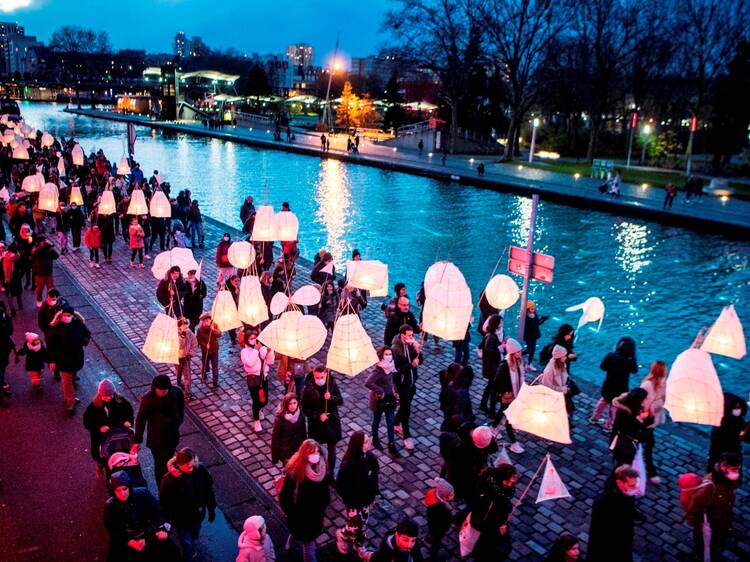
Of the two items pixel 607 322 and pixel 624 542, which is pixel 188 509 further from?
pixel 607 322

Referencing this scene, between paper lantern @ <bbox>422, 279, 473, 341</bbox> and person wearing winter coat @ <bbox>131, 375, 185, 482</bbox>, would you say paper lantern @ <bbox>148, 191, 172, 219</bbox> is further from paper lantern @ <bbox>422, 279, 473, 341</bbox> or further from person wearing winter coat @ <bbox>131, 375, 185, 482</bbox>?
person wearing winter coat @ <bbox>131, 375, 185, 482</bbox>

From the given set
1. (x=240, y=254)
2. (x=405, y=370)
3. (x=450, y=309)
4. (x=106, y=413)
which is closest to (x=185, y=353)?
(x=106, y=413)

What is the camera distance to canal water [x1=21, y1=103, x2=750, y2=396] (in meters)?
14.8

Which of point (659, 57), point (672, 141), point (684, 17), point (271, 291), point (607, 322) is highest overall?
point (684, 17)

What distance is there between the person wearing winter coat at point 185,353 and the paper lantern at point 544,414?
4.95 m

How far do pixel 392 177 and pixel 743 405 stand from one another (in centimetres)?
3298

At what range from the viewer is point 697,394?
6855mm

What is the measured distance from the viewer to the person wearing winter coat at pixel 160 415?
6.69 m


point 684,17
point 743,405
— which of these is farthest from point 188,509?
point 684,17

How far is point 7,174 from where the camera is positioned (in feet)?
97.0

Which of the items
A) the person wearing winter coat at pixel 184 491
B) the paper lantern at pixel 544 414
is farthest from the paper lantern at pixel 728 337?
the person wearing winter coat at pixel 184 491

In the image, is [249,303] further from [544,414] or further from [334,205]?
[334,205]

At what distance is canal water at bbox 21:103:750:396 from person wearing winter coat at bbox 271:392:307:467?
682cm

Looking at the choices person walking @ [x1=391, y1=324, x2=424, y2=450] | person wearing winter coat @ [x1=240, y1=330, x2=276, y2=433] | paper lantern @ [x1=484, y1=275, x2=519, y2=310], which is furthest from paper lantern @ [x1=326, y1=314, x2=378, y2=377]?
paper lantern @ [x1=484, y1=275, x2=519, y2=310]
